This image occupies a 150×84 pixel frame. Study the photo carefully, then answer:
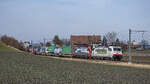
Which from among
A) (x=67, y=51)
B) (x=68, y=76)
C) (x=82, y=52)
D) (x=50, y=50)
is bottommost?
(x=68, y=76)

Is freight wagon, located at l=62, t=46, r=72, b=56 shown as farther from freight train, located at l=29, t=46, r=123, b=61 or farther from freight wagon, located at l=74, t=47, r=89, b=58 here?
freight wagon, located at l=74, t=47, r=89, b=58

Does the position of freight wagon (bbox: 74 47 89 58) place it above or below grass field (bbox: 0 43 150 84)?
above

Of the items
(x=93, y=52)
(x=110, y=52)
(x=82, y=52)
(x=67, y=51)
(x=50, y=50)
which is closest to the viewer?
(x=110, y=52)

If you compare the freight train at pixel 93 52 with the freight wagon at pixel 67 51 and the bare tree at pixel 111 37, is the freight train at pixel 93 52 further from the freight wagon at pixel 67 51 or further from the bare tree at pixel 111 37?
the bare tree at pixel 111 37

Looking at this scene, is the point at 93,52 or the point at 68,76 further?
the point at 93,52

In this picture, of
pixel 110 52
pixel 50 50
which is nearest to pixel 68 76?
pixel 110 52

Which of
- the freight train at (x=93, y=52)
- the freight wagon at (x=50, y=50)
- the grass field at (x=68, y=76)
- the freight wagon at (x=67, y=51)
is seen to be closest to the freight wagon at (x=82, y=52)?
the freight train at (x=93, y=52)

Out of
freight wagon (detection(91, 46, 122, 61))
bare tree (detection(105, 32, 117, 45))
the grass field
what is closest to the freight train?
freight wagon (detection(91, 46, 122, 61))

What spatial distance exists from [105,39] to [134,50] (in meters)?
6.10

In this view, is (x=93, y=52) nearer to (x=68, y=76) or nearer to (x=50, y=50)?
(x=50, y=50)

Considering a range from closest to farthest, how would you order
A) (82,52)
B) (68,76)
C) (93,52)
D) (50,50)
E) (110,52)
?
(68,76) → (110,52) → (93,52) → (82,52) → (50,50)

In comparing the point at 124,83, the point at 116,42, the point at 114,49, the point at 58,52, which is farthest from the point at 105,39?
the point at 124,83

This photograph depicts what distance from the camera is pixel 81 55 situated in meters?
44.8

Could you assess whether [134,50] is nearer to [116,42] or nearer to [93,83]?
[116,42]
